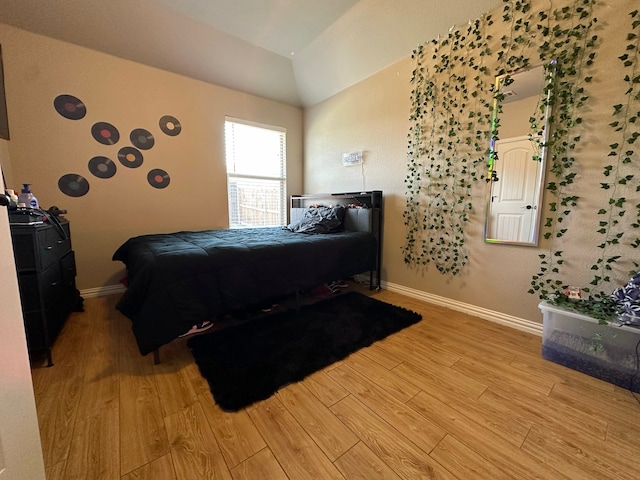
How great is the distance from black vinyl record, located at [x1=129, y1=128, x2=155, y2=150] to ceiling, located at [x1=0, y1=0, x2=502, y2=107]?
0.74 meters

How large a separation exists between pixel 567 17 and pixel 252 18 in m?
2.62

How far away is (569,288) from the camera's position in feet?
5.85

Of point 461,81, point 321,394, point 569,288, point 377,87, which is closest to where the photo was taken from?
point 321,394

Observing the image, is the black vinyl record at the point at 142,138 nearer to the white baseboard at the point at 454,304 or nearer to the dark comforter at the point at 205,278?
the dark comforter at the point at 205,278

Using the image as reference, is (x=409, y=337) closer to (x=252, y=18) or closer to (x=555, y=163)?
(x=555, y=163)

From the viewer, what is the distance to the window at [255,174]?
11.7ft

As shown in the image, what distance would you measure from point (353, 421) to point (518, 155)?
2.24 meters

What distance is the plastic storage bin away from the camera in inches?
54.7

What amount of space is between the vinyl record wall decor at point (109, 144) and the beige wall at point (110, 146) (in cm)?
4

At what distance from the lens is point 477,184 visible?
2.20m

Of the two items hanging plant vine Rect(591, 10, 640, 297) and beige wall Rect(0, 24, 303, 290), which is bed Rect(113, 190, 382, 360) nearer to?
beige wall Rect(0, 24, 303, 290)

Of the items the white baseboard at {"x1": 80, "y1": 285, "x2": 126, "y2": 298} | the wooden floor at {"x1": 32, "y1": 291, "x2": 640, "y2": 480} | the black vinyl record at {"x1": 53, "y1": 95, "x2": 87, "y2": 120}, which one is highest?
the black vinyl record at {"x1": 53, "y1": 95, "x2": 87, "y2": 120}

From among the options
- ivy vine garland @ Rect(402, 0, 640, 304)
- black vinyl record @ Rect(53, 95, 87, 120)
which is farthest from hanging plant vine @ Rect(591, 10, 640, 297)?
black vinyl record @ Rect(53, 95, 87, 120)

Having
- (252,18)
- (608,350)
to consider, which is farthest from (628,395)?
(252,18)
